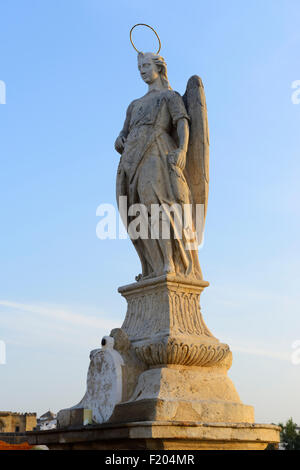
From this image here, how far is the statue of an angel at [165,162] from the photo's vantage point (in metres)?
9.08

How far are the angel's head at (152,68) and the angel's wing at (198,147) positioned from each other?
0.51m

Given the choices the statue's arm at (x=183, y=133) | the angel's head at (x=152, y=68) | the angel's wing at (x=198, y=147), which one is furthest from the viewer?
the angel's head at (x=152, y=68)

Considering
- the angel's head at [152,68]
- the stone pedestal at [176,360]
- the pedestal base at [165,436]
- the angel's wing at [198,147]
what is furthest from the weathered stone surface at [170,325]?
the angel's head at [152,68]

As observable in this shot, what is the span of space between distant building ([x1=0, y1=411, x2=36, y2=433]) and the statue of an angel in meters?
34.6

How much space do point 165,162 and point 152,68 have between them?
153cm

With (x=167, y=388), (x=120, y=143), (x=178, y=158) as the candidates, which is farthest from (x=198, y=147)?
(x=167, y=388)

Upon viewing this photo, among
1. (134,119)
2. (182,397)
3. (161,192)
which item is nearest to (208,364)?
(182,397)

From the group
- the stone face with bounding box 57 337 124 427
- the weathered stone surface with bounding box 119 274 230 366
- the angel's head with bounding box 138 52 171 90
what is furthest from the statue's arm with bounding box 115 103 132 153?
the stone face with bounding box 57 337 124 427

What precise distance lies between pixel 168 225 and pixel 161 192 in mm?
477

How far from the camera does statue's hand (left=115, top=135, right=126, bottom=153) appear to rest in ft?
32.3

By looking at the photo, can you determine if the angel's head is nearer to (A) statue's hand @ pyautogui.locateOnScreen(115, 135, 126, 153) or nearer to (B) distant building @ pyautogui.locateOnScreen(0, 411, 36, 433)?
(A) statue's hand @ pyautogui.locateOnScreen(115, 135, 126, 153)

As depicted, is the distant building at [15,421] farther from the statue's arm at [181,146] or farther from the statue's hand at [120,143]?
the statue's arm at [181,146]
